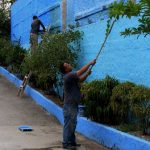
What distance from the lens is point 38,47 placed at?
13.3 m

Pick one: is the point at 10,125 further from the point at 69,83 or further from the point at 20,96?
the point at 20,96

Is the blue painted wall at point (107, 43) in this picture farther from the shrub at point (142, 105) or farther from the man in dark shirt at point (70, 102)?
the man in dark shirt at point (70, 102)

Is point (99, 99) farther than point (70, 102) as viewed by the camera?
Yes

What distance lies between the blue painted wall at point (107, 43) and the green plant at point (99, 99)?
561 millimetres

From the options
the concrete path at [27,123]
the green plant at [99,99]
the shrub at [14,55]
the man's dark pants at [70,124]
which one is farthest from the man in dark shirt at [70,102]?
the shrub at [14,55]

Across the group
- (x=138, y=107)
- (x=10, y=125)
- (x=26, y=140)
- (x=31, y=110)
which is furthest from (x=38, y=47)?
(x=138, y=107)

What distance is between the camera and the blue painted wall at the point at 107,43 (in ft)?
31.3

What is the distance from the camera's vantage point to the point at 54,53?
12.8 meters

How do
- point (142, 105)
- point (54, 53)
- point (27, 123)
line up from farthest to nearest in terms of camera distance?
1. point (54, 53)
2. point (27, 123)
3. point (142, 105)

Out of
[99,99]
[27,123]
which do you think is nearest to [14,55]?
[27,123]

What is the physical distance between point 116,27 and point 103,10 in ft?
5.07

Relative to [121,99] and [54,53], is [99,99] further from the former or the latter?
[54,53]

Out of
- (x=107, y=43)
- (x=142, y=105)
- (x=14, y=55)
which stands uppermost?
(x=14, y=55)

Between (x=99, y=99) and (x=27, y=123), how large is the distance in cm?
277
